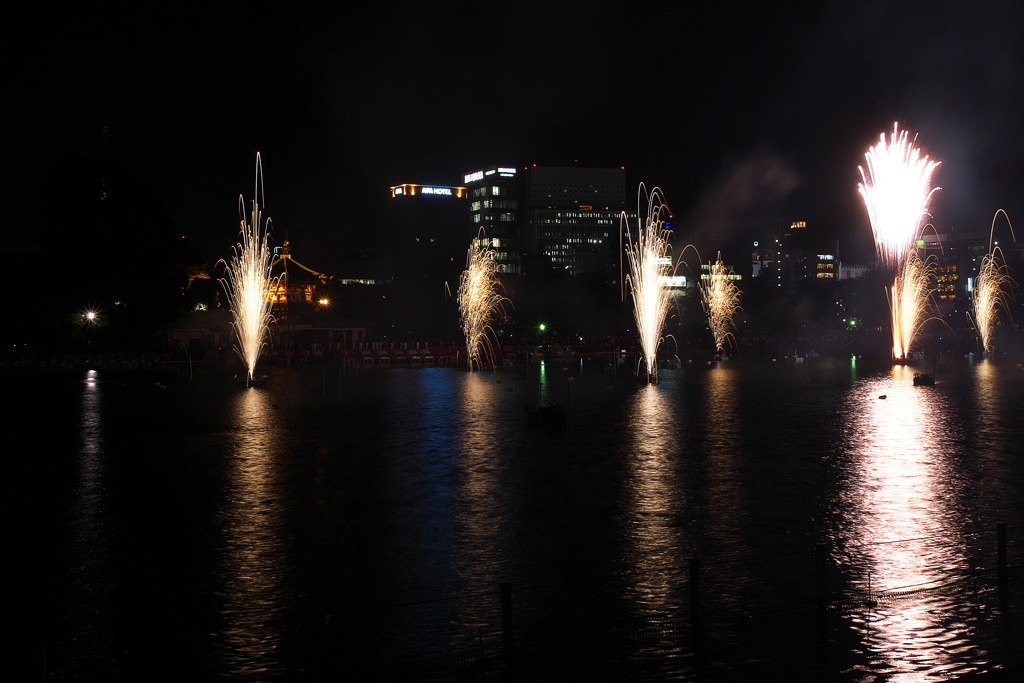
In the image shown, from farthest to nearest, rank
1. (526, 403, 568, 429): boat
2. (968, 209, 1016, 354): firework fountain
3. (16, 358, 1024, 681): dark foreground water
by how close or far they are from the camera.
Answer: (968, 209, 1016, 354): firework fountain < (526, 403, 568, 429): boat < (16, 358, 1024, 681): dark foreground water

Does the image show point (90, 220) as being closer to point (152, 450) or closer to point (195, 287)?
point (195, 287)

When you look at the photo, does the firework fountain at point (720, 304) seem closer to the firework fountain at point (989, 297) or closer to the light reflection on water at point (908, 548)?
the firework fountain at point (989, 297)

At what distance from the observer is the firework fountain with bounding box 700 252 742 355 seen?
104 metres

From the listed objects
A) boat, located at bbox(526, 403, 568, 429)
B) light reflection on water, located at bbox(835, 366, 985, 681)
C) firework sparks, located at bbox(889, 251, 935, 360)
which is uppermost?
firework sparks, located at bbox(889, 251, 935, 360)

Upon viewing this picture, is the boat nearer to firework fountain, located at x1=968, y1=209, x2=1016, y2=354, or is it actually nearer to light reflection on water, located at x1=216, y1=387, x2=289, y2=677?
light reflection on water, located at x1=216, y1=387, x2=289, y2=677

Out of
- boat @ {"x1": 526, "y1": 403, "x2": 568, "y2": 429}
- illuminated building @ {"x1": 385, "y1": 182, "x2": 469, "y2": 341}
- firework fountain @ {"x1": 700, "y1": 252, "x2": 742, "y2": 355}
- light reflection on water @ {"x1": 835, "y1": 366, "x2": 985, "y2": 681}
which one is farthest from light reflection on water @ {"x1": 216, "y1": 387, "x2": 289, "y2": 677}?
illuminated building @ {"x1": 385, "y1": 182, "x2": 469, "y2": 341}

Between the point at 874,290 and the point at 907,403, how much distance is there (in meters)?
124

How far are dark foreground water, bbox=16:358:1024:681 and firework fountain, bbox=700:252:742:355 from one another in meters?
→ 63.8

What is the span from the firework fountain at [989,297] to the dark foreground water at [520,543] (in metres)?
65.3

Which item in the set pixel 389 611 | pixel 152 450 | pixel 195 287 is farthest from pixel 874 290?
pixel 389 611

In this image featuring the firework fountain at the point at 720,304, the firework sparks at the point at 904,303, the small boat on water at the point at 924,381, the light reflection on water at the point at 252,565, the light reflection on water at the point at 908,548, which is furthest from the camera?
the firework fountain at the point at 720,304

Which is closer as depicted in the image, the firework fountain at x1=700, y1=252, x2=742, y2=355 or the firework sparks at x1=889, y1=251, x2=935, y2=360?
the firework sparks at x1=889, y1=251, x2=935, y2=360

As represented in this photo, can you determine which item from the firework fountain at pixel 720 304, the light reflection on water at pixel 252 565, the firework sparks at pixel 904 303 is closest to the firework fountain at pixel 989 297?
the firework sparks at pixel 904 303

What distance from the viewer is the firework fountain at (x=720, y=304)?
340 ft
